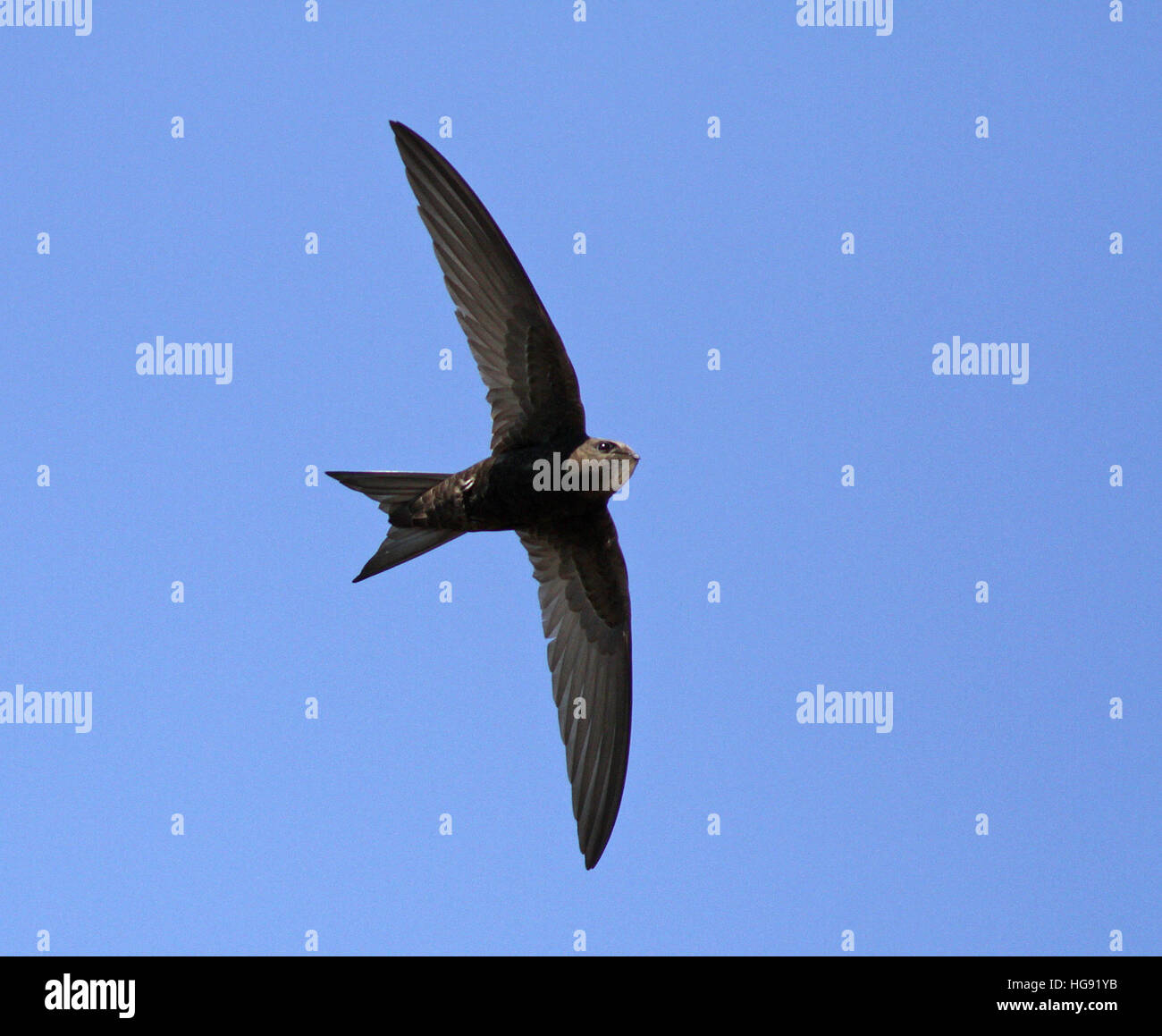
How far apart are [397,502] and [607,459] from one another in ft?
3.37

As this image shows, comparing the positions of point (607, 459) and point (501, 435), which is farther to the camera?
point (501, 435)

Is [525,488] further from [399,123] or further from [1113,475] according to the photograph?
[1113,475]

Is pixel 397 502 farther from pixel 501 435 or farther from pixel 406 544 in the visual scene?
pixel 501 435

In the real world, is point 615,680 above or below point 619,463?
below

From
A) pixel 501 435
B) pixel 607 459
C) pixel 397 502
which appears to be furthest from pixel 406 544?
pixel 607 459

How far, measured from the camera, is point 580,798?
7.02 m

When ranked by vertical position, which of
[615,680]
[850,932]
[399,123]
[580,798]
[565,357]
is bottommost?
[850,932]

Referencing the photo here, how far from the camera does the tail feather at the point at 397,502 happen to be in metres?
6.48

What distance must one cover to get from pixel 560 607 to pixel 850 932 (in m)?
2.20

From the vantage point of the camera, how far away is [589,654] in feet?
23.8

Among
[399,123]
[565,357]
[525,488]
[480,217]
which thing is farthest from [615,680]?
[399,123]

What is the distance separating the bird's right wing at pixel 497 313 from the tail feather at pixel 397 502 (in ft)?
1.36

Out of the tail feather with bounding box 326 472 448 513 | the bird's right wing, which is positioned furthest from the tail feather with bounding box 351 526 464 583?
the bird's right wing
